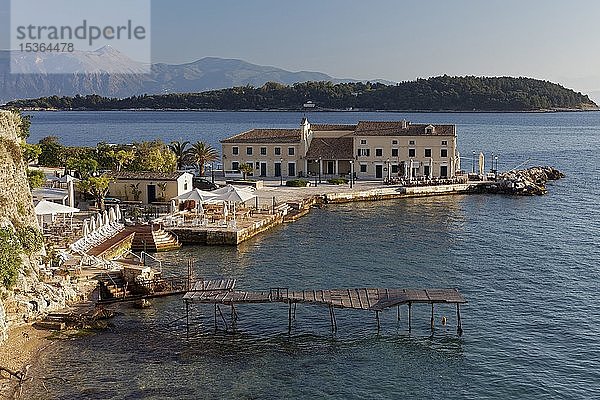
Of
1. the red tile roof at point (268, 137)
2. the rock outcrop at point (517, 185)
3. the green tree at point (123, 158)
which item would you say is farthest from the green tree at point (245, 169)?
the rock outcrop at point (517, 185)

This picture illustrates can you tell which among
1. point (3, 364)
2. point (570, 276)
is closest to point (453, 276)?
point (570, 276)

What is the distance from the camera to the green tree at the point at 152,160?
73062 mm

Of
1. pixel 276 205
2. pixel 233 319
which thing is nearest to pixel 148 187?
pixel 276 205

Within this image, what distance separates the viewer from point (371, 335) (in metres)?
32.1

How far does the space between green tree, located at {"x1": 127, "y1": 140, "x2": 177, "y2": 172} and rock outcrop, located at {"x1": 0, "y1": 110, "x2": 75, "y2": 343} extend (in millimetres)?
34099

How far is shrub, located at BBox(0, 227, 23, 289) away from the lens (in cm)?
3088

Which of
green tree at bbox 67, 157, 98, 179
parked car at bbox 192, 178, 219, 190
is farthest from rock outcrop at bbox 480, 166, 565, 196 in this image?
green tree at bbox 67, 157, 98, 179

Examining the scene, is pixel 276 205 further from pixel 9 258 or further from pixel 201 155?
pixel 9 258

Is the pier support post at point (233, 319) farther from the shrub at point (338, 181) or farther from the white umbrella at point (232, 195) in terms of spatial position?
the shrub at point (338, 181)

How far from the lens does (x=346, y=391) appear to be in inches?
1041

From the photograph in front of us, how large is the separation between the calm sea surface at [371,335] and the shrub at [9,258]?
3784 millimetres

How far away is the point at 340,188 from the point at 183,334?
44.1 m

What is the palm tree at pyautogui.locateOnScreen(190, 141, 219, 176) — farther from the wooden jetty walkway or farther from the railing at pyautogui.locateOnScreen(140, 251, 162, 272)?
the wooden jetty walkway

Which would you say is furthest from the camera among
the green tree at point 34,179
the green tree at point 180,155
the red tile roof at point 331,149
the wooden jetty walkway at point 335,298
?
the green tree at point 180,155
